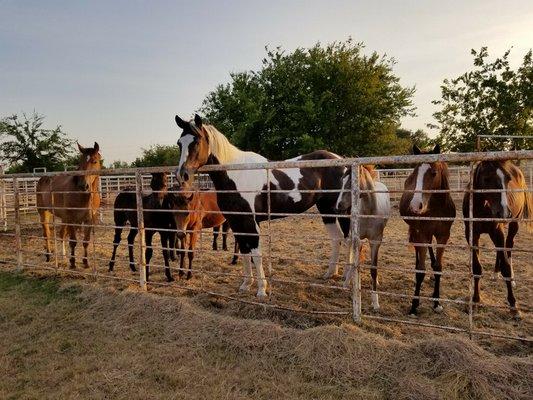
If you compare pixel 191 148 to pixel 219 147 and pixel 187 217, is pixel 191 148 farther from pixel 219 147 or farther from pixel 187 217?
pixel 187 217

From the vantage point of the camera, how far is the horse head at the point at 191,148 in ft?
15.2

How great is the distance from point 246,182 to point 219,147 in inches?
22.1

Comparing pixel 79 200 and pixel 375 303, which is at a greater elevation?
pixel 79 200

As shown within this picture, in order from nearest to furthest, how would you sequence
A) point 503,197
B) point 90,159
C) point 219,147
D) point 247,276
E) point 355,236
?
point 355,236 < point 503,197 < point 219,147 < point 247,276 < point 90,159

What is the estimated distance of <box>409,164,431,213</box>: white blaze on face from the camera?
4074 mm

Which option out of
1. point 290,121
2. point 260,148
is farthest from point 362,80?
point 260,148

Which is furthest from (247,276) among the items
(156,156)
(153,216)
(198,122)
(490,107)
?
(156,156)

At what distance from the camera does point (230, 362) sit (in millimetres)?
3451

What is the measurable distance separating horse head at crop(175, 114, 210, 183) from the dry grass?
1528mm

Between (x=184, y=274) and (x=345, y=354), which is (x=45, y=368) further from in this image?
(x=184, y=274)

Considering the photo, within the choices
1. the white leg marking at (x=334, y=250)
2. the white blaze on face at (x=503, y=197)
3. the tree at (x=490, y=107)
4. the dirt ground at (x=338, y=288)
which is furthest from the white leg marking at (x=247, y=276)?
the tree at (x=490, y=107)

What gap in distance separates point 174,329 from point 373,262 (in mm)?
2314

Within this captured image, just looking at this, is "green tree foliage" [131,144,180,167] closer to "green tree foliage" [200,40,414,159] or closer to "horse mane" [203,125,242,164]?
"green tree foliage" [200,40,414,159]

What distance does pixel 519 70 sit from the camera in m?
18.9
